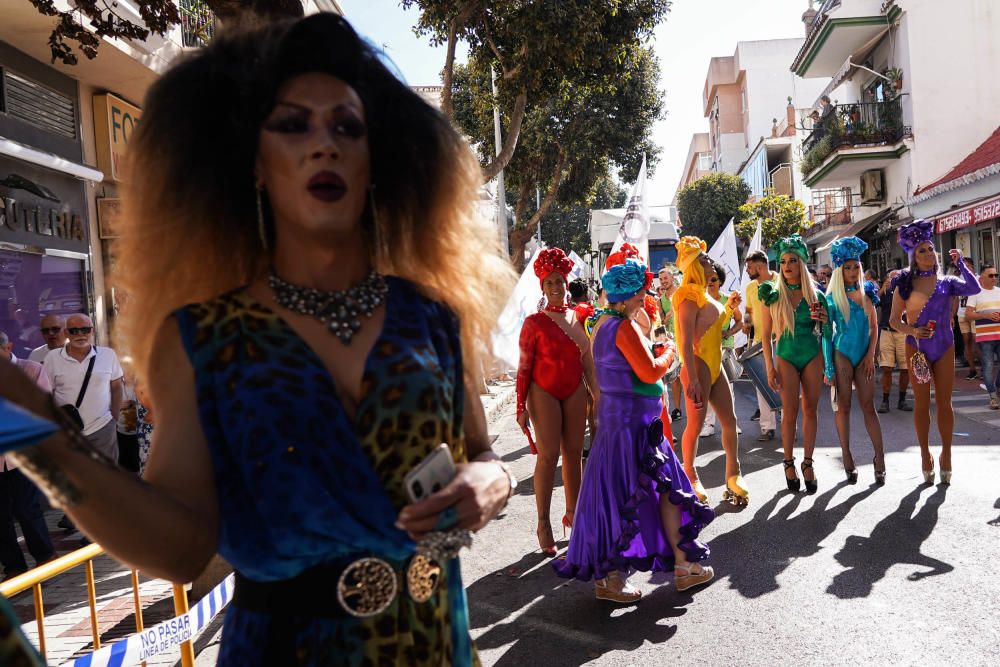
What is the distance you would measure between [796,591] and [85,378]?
589 cm

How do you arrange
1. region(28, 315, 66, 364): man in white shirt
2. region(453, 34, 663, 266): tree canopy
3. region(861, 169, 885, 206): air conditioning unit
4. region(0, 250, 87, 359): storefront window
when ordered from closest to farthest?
1. region(28, 315, 66, 364): man in white shirt
2. region(0, 250, 87, 359): storefront window
3. region(453, 34, 663, 266): tree canopy
4. region(861, 169, 885, 206): air conditioning unit

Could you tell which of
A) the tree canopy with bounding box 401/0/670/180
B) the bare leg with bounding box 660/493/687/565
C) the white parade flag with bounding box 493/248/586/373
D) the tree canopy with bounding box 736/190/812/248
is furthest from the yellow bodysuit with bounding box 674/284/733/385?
the tree canopy with bounding box 736/190/812/248

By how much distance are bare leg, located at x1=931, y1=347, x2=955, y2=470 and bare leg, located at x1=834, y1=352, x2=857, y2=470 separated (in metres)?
0.67

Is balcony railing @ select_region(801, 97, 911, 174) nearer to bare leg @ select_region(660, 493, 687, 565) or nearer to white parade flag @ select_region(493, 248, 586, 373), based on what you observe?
white parade flag @ select_region(493, 248, 586, 373)

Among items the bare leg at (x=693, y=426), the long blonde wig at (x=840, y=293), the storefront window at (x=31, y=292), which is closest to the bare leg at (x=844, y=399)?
the long blonde wig at (x=840, y=293)

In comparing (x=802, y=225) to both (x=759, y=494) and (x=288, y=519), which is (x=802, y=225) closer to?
(x=759, y=494)

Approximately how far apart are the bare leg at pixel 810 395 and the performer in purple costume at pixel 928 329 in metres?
0.73

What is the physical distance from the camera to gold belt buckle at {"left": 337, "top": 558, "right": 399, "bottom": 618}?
1.61m

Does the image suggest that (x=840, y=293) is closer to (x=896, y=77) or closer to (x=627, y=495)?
(x=627, y=495)

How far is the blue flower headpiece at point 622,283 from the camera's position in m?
5.38

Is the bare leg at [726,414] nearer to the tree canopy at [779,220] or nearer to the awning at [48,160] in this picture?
the awning at [48,160]

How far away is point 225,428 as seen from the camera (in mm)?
1578

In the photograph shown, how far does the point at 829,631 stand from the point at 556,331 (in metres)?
2.78

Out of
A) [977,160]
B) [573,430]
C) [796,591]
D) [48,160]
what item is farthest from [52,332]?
[977,160]
